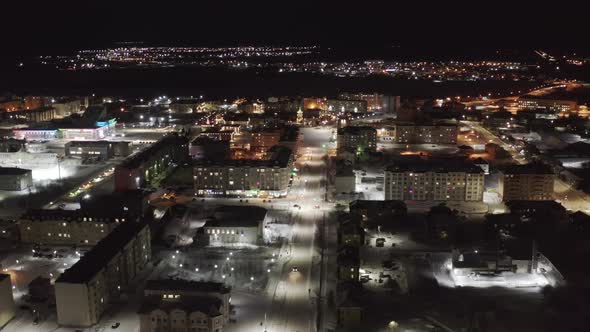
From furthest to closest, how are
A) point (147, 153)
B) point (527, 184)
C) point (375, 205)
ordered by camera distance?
point (147, 153) < point (527, 184) < point (375, 205)

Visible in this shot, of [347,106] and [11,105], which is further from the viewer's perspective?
[11,105]

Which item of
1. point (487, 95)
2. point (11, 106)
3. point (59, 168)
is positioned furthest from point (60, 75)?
point (59, 168)

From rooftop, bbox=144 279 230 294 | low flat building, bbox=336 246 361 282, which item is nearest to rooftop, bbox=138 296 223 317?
rooftop, bbox=144 279 230 294

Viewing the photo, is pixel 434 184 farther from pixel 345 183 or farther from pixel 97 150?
pixel 97 150

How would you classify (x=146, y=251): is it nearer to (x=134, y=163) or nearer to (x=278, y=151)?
(x=134, y=163)

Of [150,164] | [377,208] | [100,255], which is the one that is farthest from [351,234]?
[150,164]

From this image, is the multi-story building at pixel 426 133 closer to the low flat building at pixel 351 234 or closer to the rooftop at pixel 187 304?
the low flat building at pixel 351 234
